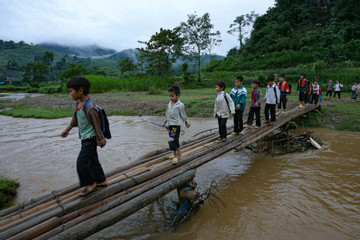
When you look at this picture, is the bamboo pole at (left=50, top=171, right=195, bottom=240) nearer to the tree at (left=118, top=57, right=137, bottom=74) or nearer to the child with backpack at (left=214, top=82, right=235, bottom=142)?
the child with backpack at (left=214, top=82, right=235, bottom=142)

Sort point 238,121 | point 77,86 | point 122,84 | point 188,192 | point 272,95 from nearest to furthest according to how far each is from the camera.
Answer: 1. point 77,86
2. point 188,192
3. point 238,121
4. point 272,95
5. point 122,84

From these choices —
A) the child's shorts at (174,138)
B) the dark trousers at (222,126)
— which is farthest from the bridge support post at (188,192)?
the dark trousers at (222,126)

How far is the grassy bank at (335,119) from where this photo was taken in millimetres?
8885

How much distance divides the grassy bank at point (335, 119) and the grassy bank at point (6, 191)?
408 inches

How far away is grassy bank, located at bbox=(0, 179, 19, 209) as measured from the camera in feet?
12.7

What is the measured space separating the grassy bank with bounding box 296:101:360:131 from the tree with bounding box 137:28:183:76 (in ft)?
68.4

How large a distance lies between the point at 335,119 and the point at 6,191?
477 inches

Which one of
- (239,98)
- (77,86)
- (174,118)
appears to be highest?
(77,86)

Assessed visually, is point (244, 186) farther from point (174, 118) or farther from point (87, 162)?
point (87, 162)

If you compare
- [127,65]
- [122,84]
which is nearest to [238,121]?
[122,84]

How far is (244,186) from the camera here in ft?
14.8

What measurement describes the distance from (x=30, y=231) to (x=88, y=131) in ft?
3.63

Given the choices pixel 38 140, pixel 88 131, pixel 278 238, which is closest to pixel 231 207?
pixel 278 238

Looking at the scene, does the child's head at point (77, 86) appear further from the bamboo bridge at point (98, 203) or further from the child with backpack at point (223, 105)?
the child with backpack at point (223, 105)
